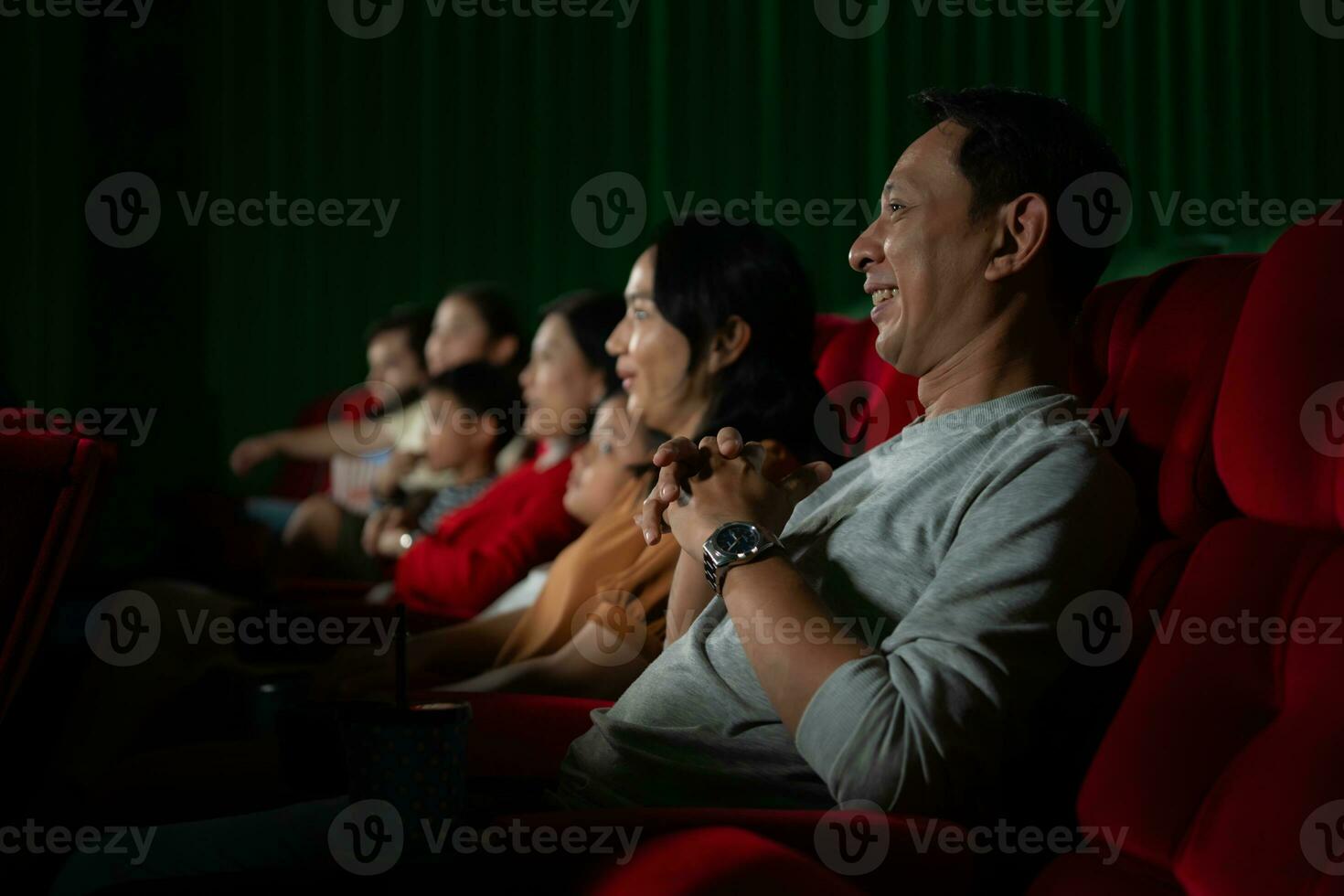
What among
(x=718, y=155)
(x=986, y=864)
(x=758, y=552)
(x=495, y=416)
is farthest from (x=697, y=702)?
(x=718, y=155)

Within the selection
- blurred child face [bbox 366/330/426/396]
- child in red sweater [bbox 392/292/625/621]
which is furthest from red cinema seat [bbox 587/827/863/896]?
blurred child face [bbox 366/330/426/396]

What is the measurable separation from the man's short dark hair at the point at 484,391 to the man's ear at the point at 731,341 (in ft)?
4.82

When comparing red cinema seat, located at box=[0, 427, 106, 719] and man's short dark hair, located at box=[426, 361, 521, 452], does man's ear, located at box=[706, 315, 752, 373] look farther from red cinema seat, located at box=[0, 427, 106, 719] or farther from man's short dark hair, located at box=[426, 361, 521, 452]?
man's short dark hair, located at box=[426, 361, 521, 452]

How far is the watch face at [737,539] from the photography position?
1.01m

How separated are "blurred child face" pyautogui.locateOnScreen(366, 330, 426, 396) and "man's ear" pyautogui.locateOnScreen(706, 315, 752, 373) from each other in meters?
2.38

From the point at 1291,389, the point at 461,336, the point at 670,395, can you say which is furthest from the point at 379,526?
the point at 1291,389

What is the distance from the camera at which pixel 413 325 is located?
4066 millimetres

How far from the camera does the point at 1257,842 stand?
807 mm

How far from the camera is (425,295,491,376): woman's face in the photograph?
338 cm

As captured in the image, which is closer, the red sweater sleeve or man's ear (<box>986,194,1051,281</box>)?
man's ear (<box>986,194,1051,281</box>)

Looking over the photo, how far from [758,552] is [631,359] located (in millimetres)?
842

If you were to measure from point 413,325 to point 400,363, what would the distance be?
0.41ft

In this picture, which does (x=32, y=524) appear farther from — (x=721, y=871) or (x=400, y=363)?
(x=400, y=363)

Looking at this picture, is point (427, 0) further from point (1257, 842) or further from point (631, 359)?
point (1257, 842)
